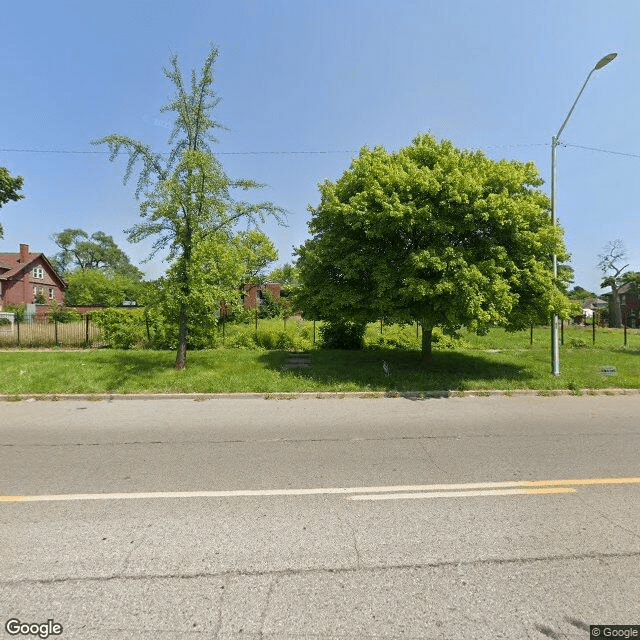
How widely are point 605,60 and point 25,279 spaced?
49.0 m

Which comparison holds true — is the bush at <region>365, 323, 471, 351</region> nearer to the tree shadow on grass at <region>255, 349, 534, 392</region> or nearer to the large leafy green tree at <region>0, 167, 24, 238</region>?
the tree shadow on grass at <region>255, 349, 534, 392</region>

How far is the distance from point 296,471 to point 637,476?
155 inches

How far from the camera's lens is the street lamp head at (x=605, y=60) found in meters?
8.73

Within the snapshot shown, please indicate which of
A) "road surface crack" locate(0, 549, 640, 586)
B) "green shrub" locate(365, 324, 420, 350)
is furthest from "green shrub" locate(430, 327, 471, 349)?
"road surface crack" locate(0, 549, 640, 586)

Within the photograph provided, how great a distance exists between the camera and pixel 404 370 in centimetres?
1077

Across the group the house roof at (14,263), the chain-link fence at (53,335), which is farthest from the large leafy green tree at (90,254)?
the chain-link fence at (53,335)

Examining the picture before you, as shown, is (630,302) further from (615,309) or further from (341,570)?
(341,570)

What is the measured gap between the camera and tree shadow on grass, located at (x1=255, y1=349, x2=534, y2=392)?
30.9 feet

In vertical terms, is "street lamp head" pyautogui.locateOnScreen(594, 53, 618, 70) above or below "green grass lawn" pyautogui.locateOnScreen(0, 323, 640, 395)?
above

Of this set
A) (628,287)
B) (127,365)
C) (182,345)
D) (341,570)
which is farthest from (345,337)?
(628,287)

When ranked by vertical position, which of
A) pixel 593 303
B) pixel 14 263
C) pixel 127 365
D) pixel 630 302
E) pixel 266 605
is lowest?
pixel 266 605

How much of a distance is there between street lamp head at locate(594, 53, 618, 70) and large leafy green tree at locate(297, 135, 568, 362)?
8.42 feet

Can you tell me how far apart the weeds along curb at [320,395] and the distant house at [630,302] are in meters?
54.1

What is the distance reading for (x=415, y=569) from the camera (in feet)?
8.71
